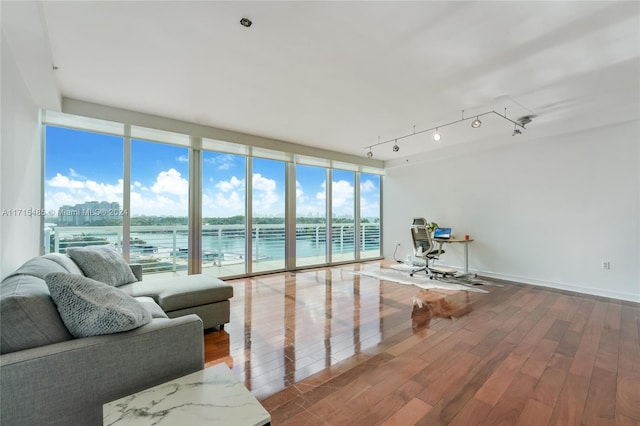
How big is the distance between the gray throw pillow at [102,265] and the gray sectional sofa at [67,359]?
1090mm

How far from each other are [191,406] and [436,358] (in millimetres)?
1906

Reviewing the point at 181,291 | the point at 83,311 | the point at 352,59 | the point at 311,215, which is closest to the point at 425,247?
the point at 311,215

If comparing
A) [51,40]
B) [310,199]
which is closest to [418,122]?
[310,199]

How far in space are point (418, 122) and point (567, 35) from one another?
6.74ft

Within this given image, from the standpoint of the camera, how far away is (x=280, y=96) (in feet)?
10.9

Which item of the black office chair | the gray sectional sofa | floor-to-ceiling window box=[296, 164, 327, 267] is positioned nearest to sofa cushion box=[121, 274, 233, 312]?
the gray sectional sofa

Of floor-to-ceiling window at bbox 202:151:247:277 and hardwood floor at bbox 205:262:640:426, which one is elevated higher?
floor-to-ceiling window at bbox 202:151:247:277

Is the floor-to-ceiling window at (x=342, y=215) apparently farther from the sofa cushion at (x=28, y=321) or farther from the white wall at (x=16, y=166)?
the sofa cushion at (x=28, y=321)

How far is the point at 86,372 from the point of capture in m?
1.10

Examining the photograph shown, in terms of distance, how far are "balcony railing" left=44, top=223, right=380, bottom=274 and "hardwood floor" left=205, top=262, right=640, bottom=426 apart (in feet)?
4.73

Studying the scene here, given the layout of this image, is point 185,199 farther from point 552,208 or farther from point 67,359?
point 552,208

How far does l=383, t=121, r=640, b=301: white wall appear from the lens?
3.86 m

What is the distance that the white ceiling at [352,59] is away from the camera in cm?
199

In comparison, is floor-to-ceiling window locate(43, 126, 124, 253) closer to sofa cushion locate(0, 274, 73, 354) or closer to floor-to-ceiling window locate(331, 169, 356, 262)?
sofa cushion locate(0, 274, 73, 354)
